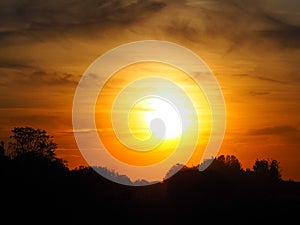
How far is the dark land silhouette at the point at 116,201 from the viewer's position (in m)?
94.9

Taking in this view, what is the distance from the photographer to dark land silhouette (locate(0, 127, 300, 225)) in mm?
94938

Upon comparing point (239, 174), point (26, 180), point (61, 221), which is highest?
point (239, 174)

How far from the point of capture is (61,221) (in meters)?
93.5

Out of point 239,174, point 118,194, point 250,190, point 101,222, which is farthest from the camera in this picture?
point 239,174

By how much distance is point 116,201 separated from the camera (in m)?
110

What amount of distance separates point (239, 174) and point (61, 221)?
11188cm

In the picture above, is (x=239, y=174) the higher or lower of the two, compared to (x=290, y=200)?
higher

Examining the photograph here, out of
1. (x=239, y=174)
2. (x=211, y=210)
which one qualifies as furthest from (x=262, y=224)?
(x=239, y=174)

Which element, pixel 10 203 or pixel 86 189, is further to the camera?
pixel 86 189

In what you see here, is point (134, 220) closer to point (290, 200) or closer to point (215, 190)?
point (215, 190)

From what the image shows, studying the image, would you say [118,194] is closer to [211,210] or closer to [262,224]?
[211,210]

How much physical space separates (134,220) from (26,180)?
745 inches

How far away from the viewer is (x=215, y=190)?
129125 mm

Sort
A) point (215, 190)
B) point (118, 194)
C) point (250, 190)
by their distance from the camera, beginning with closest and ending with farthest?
point (118, 194) < point (215, 190) < point (250, 190)
